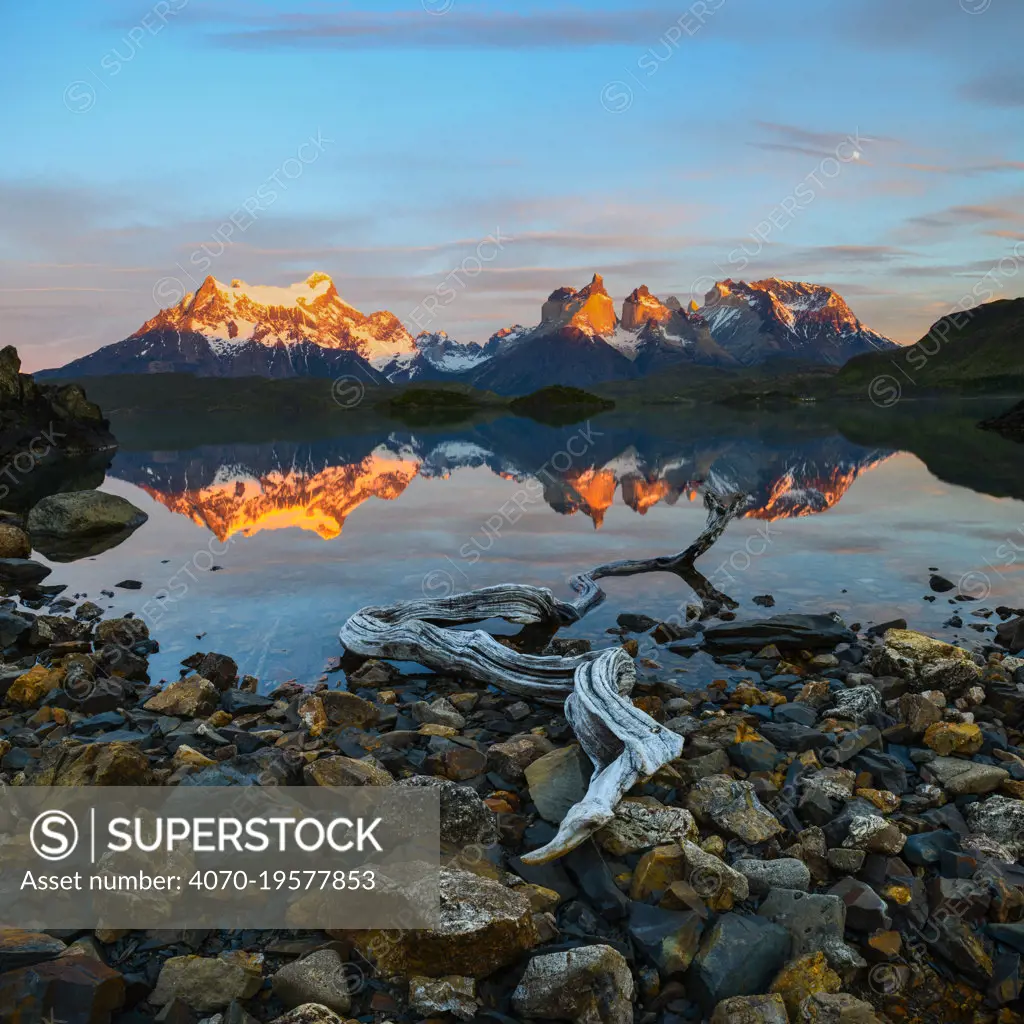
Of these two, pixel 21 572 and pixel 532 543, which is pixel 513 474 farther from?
pixel 21 572

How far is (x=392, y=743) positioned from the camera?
11.1 m

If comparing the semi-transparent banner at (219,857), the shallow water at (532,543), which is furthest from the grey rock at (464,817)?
Answer: the shallow water at (532,543)

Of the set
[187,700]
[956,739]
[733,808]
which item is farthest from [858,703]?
[187,700]

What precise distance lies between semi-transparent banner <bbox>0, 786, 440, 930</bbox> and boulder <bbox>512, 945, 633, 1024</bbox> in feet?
3.29

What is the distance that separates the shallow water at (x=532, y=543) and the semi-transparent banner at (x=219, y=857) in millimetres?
6091

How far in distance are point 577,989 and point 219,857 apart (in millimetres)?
3904

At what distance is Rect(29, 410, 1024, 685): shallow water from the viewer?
733 inches

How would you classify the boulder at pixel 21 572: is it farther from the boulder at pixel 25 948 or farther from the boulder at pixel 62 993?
the boulder at pixel 62 993

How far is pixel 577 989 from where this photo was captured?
20.6 feet

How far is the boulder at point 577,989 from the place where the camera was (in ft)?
20.5

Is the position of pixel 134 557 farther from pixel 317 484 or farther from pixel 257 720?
pixel 317 484

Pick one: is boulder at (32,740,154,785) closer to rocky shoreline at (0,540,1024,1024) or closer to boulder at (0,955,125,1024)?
rocky shoreline at (0,540,1024,1024)

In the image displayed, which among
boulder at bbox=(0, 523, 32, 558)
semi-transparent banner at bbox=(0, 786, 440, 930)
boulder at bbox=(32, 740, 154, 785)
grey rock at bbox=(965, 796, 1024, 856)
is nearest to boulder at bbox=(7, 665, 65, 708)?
boulder at bbox=(32, 740, 154, 785)

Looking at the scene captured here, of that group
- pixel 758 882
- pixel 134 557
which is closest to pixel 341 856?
pixel 758 882
